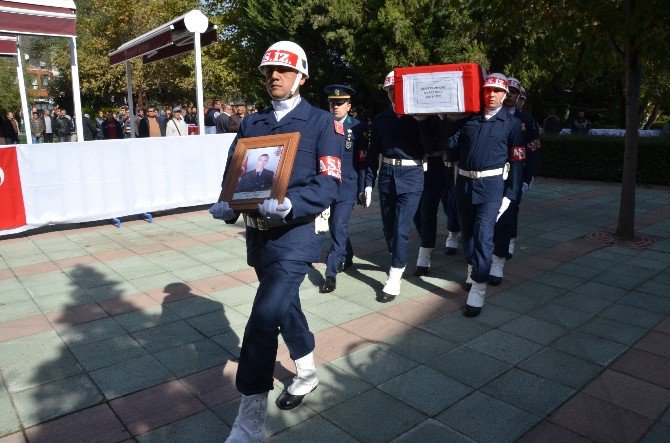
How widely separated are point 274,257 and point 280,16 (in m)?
18.9

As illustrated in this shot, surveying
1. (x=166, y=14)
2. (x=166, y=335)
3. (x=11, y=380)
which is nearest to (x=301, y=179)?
(x=166, y=335)

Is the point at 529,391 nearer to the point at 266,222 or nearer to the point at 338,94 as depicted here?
the point at 266,222

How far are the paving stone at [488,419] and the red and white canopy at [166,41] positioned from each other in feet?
28.4

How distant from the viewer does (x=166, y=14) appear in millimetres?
33156

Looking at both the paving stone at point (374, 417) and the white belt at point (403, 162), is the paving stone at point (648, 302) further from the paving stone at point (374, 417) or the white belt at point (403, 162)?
the paving stone at point (374, 417)

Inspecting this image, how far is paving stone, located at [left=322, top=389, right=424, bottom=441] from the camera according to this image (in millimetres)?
3002

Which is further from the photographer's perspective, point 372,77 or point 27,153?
point 372,77

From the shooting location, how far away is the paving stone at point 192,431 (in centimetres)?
297

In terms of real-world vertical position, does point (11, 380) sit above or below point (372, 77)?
below

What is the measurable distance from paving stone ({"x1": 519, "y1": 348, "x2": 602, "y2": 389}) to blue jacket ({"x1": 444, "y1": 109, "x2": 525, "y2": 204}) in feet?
4.74

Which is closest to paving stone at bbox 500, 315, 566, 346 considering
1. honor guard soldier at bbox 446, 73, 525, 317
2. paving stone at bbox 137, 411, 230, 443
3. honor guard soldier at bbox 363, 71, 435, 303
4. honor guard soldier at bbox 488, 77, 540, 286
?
honor guard soldier at bbox 446, 73, 525, 317

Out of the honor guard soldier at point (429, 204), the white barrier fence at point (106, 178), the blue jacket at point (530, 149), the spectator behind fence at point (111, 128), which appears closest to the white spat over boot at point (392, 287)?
the honor guard soldier at point (429, 204)

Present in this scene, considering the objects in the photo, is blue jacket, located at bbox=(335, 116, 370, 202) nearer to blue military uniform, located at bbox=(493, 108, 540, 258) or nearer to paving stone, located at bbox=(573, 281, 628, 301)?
blue military uniform, located at bbox=(493, 108, 540, 258)

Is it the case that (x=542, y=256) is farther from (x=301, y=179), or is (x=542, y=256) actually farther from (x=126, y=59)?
(x=126, y=59)
